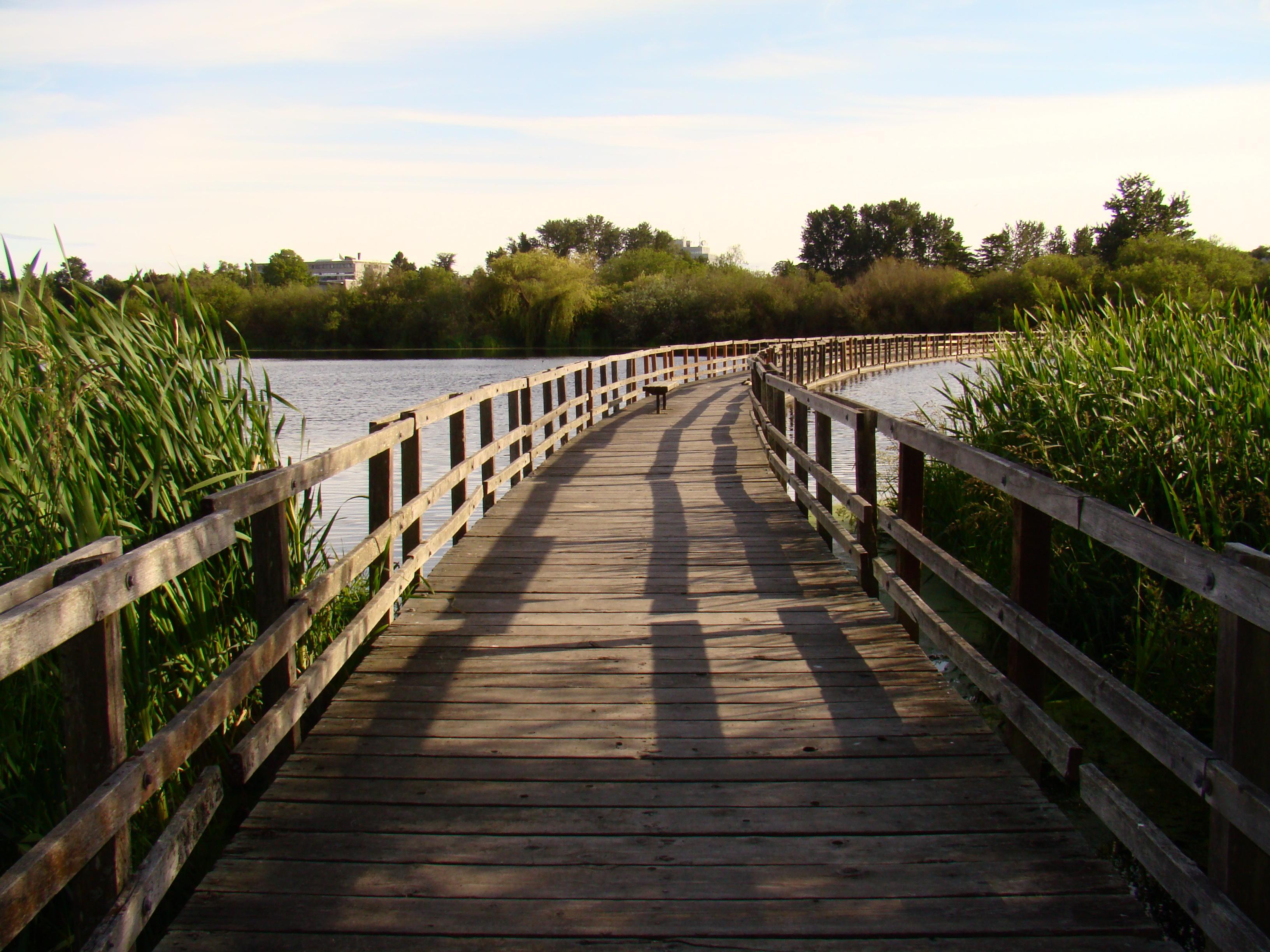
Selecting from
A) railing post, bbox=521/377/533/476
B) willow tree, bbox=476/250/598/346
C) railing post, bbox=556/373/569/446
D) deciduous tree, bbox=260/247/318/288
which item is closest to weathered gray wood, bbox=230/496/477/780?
railing post, bbox=521/377/533/476

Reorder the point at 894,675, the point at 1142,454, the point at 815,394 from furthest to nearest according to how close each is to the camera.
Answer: the point at 815,394, the point at 1142,454, the point at 894,675

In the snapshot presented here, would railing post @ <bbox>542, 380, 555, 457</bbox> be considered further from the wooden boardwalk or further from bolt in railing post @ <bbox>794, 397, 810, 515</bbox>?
the wooden boardwalk

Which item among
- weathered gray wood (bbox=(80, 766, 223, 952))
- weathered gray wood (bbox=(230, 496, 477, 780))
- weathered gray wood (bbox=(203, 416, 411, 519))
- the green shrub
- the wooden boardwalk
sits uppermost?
the green shrub

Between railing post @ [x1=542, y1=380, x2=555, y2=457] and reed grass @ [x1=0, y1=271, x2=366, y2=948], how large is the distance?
5638 millimetres

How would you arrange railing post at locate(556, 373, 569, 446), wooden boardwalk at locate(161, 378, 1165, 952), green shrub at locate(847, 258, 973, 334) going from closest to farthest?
wooden boardwalk at locate(161, 378, 1165, 952), railing post at locate(556, 373, 569, 446), green shrub at locate(847, 258, 973, 334)

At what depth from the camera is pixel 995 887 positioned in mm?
2510

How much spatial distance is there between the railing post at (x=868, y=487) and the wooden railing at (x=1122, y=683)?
0.23 m

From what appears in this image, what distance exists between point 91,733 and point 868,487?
376 cm

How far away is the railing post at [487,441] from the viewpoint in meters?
7.58

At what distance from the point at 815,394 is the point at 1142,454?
1.76 m

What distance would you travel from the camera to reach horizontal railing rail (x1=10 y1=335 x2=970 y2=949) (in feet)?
6.24

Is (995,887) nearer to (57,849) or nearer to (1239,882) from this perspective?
(1239,882)

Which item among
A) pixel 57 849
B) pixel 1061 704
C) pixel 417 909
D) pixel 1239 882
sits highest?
pixel 57 849

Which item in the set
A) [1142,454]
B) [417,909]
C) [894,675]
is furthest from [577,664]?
Result: [1142,454]
